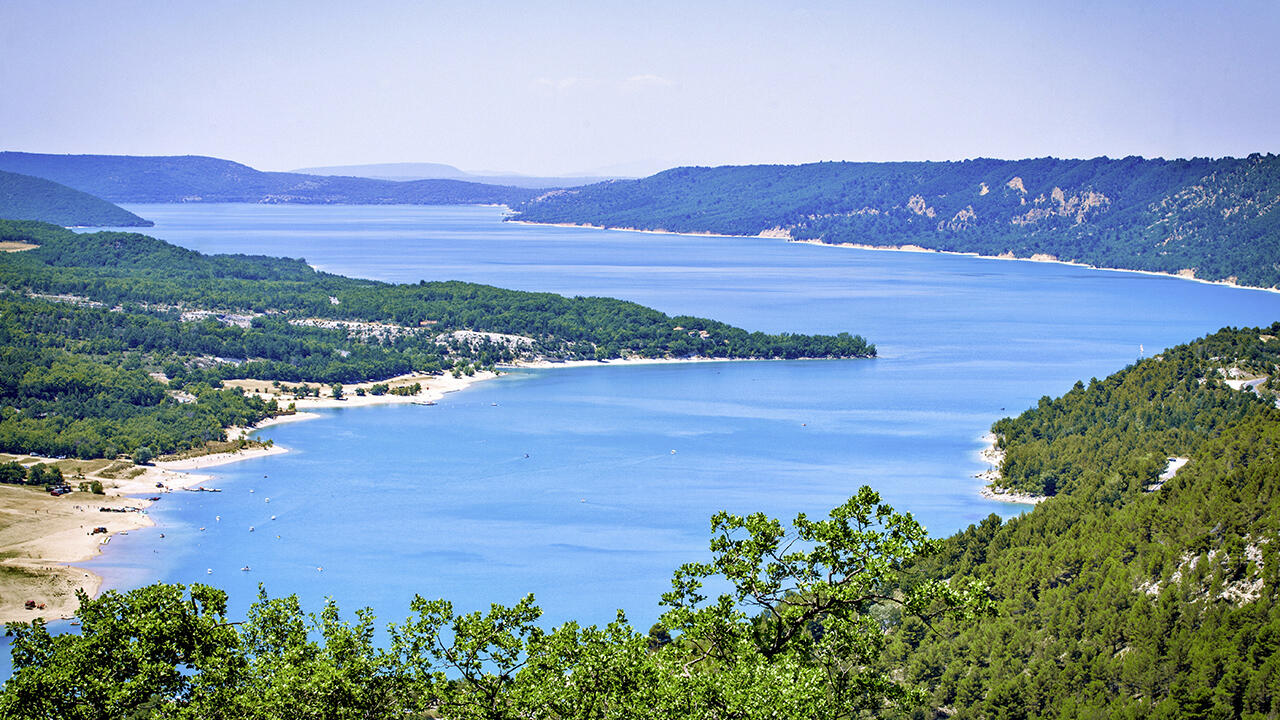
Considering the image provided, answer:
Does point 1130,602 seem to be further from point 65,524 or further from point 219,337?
point 219,337

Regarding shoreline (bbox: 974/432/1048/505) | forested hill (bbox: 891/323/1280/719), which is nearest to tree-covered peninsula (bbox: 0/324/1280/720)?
forested hill (bbox: 891/323/1280/719)

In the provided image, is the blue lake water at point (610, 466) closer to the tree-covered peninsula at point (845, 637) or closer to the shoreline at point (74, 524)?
the shoreline at point (74, 524)

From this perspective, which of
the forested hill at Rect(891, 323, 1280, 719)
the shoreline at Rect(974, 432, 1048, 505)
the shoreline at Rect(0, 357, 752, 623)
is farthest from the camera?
the shoreline at Rect(974, 432, 1048, 505)

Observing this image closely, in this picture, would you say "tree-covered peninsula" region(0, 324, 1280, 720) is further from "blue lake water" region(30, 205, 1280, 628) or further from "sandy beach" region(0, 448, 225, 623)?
"sandy beach" region(0, 448, 225, 623)

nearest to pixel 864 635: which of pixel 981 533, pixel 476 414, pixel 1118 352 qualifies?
pixel 981 533

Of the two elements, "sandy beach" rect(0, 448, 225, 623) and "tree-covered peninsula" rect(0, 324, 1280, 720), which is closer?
"tree-covered peninsula" rect(0, 324, 1280, 720)

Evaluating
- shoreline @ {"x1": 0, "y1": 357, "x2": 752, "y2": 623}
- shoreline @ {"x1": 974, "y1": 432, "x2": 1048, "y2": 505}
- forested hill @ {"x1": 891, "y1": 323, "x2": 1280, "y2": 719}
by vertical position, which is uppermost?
forested hill @ {"x1": 891, "y1": 323, "x2": 1280, "y2": 719}

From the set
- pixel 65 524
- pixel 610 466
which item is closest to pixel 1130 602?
pixel 610 466
